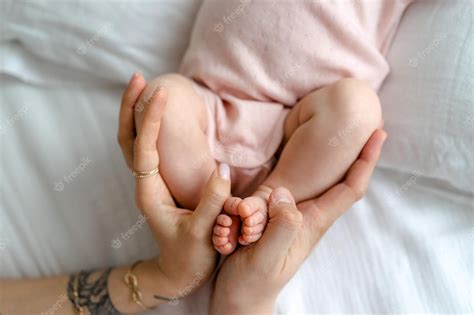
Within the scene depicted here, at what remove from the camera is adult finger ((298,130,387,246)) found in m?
0.74

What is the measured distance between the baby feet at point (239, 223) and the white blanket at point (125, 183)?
0.17 meters

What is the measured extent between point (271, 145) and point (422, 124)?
0.29 meters

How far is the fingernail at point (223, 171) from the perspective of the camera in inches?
27.3

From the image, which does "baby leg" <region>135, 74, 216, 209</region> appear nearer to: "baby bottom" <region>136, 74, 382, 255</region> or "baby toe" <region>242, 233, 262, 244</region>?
"baby bottom" <region>136, 74, 382, 255</region>

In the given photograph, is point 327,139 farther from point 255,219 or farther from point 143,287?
point 143,287

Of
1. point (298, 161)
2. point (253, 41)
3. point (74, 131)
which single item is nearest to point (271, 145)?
point (298, 161)

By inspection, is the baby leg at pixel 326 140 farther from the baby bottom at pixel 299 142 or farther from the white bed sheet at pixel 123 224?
the white bed sheet at pixel 123 224

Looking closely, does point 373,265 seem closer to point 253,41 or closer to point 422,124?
point 422,124

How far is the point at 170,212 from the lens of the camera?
2.35 feet

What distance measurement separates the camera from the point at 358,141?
73cm

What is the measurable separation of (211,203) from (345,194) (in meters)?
0.25

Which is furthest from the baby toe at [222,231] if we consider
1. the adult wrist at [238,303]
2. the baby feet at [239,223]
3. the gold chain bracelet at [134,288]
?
the gold chain bracelet at [134,288]

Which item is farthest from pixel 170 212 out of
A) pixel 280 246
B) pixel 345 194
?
pixel 345 194

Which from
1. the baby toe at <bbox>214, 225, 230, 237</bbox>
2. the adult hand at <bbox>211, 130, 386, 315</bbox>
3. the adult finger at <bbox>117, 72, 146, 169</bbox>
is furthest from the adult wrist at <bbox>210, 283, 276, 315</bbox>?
the adult finger at <bbox>117, 72, 146, 169</bbox>
